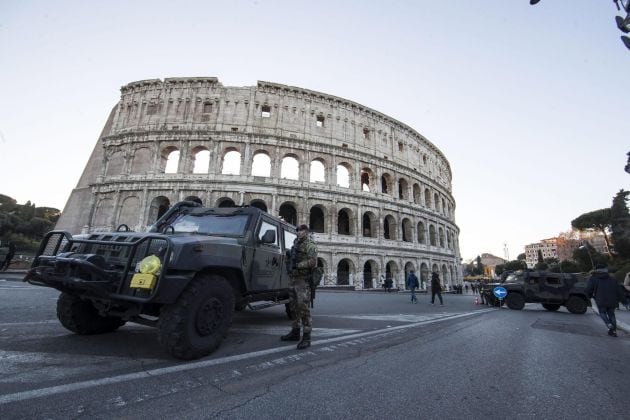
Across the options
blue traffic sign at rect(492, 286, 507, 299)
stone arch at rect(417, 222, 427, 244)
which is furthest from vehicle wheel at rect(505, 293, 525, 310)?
stone arch at rect(417, 222, 427, 244)

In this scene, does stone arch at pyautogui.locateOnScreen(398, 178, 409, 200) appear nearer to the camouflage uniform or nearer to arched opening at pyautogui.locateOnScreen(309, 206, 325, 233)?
arched opening at pyautogui.locateOnScreen(309, 206, 325, 233)

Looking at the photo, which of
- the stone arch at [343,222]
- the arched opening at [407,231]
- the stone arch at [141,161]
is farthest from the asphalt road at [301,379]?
the arched opening at [407,231]

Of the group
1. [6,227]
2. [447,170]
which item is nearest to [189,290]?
[447,170]

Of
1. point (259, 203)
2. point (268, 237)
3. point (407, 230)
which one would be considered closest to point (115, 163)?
point (259, 203)

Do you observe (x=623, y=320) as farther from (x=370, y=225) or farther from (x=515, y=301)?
(x=370, y=225)

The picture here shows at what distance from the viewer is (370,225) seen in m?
28.4

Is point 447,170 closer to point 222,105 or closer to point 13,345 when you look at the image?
point 222,105

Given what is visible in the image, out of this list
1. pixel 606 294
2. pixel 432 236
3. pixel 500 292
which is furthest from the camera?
pixel 432 236

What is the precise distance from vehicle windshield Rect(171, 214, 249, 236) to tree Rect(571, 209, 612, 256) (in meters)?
66.8

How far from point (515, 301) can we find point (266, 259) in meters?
12.9

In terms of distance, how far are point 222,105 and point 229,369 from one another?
27813mm

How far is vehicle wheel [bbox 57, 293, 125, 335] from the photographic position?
364cm

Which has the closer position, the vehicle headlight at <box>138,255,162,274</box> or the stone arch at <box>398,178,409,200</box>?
the vehicle headlight at <box>138,255,162,274</box>

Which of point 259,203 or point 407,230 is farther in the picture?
point 407,230
